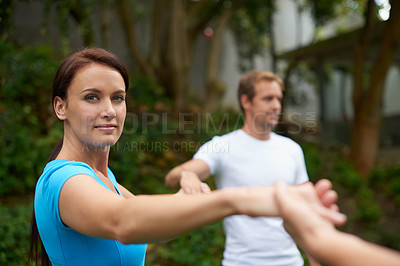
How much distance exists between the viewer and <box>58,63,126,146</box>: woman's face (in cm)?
137

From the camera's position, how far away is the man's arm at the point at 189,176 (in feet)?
5.67

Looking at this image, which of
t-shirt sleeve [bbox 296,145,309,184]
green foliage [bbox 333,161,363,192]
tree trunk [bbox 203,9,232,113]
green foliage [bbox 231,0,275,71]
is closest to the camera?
t-shirt sleeve [bbox 296,145,309,184]

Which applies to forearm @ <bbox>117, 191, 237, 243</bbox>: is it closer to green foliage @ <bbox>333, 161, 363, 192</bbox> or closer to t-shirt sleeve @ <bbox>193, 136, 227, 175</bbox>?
t-shirt sleeve @ <bbox>193, 136, 227, 175</bbox>

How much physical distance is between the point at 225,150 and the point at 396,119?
1074 centimetres

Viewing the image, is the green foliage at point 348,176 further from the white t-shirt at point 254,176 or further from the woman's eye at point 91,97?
the woman's eye at point 91,97

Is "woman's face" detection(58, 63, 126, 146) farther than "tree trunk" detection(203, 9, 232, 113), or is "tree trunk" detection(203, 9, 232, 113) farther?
"tree trunk" detection(203, 9, 232, 113)

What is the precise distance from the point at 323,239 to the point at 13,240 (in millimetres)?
3670

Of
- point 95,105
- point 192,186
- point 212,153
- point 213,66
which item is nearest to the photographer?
point 95,105

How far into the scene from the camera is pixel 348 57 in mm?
12672

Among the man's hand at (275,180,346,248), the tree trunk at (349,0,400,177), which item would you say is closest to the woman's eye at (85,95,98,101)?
the man's hand at (275,180,346,248)

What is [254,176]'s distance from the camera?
2.83 meters

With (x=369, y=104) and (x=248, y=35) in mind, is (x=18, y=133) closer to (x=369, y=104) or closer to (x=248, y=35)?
(x=369, y=104)

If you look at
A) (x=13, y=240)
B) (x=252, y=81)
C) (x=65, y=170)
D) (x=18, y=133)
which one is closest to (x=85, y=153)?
(x=65, y=170)

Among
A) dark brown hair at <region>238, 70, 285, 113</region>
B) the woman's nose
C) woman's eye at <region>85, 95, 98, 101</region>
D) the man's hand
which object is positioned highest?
dark brown hair at <region>238, 70, 285, 113</region>
